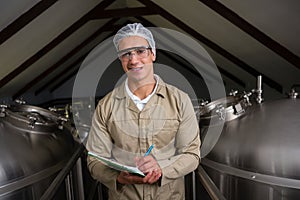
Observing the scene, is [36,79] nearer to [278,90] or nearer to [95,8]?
[95,8]

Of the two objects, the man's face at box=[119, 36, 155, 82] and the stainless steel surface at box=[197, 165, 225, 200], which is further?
the stainless steel surface at box=[197, 165, 225, 200]

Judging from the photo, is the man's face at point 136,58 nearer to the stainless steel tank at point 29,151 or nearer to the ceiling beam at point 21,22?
the stainless steel tank at point 29,151

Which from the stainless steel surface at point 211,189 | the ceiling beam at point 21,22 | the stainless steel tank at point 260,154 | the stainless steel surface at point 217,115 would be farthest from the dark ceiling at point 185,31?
the stainless steel surface at point 211,189

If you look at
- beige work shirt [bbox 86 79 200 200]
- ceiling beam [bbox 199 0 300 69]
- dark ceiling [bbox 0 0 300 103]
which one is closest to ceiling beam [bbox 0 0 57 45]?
dark ceiling [bbox 0 0 300 103]

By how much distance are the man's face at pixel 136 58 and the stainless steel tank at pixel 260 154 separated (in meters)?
0.76

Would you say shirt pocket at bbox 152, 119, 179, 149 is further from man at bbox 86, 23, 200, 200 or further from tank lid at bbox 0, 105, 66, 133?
tank lid at bbox 0, 105, 66, 133

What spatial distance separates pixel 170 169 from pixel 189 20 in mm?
2947

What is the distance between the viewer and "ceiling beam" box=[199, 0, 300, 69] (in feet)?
8.35

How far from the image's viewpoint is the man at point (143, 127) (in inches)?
31.0

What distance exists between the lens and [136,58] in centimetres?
74

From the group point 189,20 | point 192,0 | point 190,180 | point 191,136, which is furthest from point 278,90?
point 191,136

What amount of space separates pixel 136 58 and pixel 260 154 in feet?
2.71

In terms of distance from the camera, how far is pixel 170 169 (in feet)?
2.54

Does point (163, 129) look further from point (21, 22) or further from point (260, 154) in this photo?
point (21, 22)
